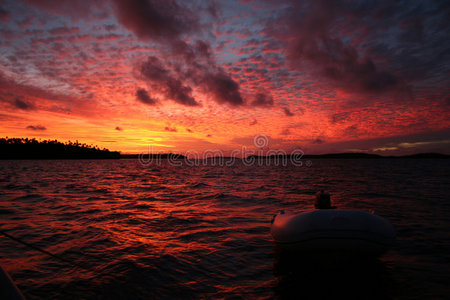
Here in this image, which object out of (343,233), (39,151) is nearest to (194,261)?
(343,233)

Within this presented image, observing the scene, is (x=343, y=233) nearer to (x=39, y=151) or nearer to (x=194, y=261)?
(x=194, y=261)

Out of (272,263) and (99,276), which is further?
(272,263)

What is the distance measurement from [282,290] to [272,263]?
1277 millimetres

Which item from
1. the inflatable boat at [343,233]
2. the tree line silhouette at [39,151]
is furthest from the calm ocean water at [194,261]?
the tree line silhouette at [39,151]

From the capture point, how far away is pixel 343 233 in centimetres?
516

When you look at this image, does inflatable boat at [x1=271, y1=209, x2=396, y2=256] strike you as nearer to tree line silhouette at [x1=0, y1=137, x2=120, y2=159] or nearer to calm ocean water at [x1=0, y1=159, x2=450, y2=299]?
calm ocean water at [x1=0, y1=159, x2=450, y2=299]

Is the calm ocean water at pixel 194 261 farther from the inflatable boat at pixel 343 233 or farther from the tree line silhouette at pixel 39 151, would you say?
the tree line silhouette at pixel 39 151

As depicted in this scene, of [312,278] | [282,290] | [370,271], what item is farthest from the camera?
[370,271]

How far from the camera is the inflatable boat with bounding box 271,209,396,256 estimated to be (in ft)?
17.0

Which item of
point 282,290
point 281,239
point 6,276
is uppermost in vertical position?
point 6,276

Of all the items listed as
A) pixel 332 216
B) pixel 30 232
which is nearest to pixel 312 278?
pixel 332 216

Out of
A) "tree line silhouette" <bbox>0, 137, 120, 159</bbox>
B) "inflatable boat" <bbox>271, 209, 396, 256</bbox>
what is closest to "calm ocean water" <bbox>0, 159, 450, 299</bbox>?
"inflatable boat" <bbox>271, 209, 396, 256</bbox>

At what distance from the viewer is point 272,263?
6020 mm

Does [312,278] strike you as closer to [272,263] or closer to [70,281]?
[272,263]
